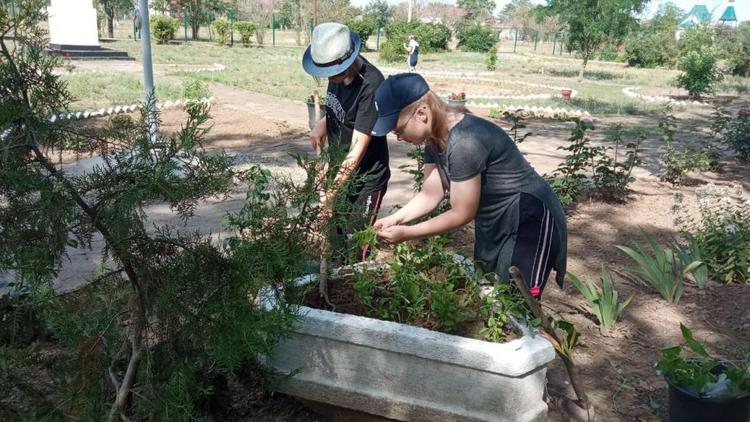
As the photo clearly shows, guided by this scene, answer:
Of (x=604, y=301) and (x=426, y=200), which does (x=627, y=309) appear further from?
(x=426, y=200)

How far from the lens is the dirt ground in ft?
9.83

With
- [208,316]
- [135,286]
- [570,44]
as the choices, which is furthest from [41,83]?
[570,44]

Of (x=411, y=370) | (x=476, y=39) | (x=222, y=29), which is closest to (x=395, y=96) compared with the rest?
(x=411, y=370)

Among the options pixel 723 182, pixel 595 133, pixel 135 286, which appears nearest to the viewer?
pixel 135 286


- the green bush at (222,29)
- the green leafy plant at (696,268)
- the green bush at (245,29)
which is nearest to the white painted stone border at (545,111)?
the green leafy plant at (696,268)

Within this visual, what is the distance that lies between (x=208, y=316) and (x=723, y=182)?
709cm

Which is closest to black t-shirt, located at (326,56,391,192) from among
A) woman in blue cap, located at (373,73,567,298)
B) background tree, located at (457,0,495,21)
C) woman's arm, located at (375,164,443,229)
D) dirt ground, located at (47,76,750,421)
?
woman's arm, located at (375,164,443,229)

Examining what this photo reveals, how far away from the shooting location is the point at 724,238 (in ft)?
14.5

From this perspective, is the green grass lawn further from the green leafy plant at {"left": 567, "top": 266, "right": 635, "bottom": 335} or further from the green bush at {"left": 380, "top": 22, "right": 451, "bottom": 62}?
the green leafy plant at {"left": 567, "top": 266, "right": 635, "bottom": 335}

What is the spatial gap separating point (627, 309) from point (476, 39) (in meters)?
40.5

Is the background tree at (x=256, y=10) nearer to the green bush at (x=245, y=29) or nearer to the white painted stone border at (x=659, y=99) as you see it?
the green bush at (x=245, y=29)

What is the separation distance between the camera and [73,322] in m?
2.14

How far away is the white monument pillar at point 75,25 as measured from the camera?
20.2 metres

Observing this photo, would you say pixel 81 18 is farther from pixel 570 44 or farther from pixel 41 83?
pixel 41 83
